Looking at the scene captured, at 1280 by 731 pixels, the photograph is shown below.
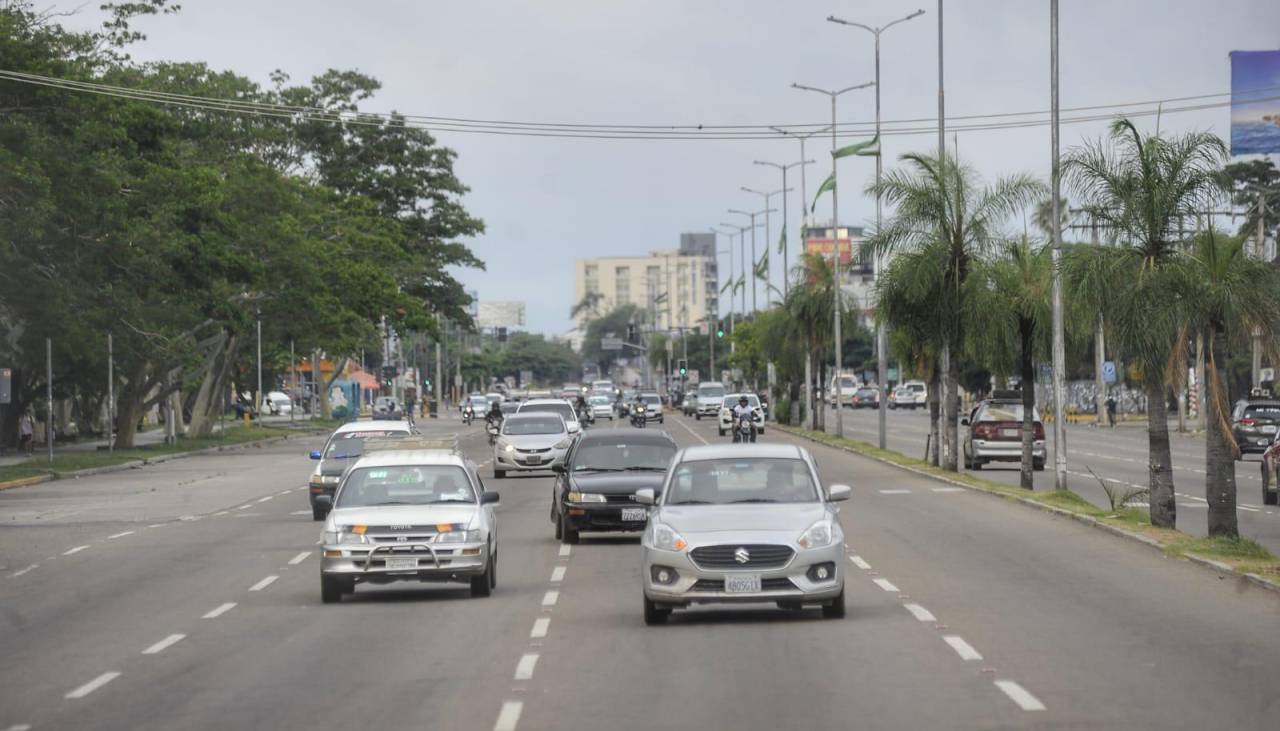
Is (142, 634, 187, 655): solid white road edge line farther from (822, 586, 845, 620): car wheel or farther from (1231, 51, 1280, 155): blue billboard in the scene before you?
(1231, 51, 1280, 155): blue billboard

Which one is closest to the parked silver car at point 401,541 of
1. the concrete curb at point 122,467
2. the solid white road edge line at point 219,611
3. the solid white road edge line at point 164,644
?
the solid white road edge line at point 219,611

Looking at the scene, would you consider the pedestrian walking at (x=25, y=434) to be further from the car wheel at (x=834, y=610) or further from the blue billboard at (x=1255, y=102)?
the car wheel at (x=834, y=610)

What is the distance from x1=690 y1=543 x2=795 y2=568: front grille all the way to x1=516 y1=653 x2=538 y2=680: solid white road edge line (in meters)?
1.91

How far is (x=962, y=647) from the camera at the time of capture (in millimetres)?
13883

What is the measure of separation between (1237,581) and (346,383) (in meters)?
119

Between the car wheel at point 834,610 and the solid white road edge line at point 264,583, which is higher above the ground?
the car wheel at point 834,610

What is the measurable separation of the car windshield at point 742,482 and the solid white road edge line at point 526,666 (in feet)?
9.49

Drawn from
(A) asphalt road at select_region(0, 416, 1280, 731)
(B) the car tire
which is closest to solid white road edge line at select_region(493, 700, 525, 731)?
(A) asphalt road at select_region(0, 416, 1280, 731)

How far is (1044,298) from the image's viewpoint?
34.4 metres

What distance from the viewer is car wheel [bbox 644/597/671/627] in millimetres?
15602

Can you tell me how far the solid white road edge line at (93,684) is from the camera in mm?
12570

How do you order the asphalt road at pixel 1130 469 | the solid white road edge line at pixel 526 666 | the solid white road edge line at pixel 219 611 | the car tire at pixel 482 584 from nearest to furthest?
the solid white road edge line at pixel 526 666 → the solid white road edge line at pixel 219 611 → the car tire at pixel 482 584 → the asphalt road at pixel 1130 469

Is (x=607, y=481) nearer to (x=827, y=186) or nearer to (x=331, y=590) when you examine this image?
(x=331, y=590)

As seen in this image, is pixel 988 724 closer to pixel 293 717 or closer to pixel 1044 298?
pixel 293 717
